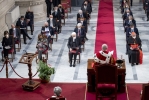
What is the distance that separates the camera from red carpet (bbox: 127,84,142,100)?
1012 cm

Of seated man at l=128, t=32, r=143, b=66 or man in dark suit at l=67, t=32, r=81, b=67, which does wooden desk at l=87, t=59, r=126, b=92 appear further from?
seated man at l=128, t=32, r=143, b=66

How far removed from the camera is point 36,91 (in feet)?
34.8

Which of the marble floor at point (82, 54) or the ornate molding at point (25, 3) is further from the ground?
the ornate molding at point (25, 3)

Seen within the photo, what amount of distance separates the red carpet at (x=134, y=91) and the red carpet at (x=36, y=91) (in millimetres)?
1279

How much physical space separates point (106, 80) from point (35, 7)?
498 inches

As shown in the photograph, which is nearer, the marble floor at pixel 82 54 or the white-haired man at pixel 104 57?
the white-haired man at pixel 104 57

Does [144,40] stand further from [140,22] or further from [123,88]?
[123,88]

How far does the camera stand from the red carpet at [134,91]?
33.2 ft

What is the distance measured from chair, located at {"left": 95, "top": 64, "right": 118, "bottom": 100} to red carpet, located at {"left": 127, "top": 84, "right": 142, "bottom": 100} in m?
0.76

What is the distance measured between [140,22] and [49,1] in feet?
17.9

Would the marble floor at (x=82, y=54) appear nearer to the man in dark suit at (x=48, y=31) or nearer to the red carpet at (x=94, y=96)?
the man in dark suit at (x=48, y=31)

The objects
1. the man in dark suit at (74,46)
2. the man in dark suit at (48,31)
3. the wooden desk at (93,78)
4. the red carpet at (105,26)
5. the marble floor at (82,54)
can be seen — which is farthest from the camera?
the red carpet at (105,26)

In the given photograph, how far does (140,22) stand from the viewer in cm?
2128

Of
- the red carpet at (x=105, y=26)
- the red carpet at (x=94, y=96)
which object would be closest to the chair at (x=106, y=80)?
the red carpet at (x=94, y=96)
